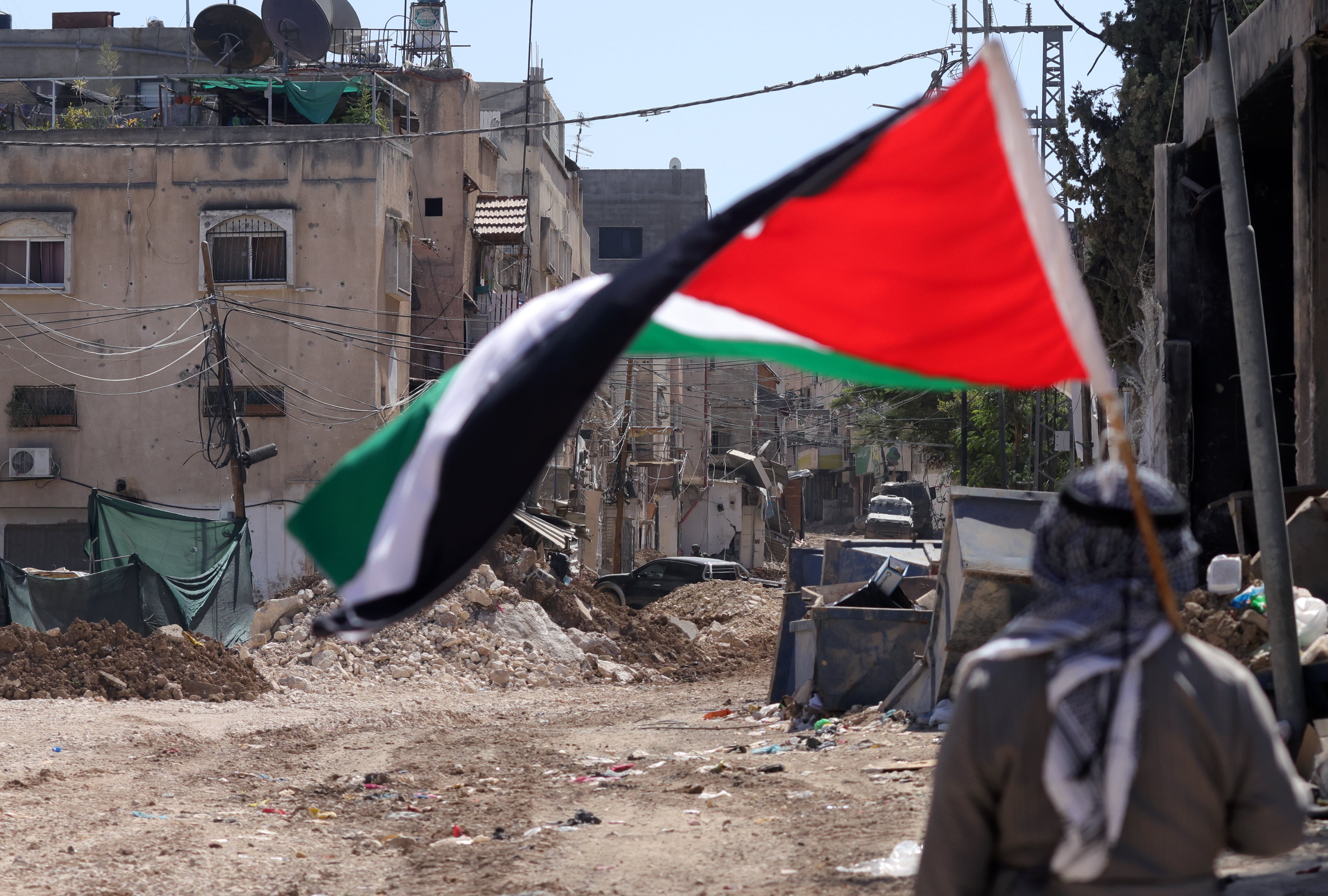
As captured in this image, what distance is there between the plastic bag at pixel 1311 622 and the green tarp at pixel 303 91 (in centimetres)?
2807

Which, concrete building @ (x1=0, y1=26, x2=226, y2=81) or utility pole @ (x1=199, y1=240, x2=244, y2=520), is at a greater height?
concrete building @ (x1=0, y1=26, x2=226, y2=81)

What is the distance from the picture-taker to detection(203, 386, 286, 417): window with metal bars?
28875 mm

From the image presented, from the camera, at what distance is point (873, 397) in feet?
166

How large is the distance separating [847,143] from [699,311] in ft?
2.30

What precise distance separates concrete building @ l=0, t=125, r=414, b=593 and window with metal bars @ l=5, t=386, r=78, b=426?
0.05 m

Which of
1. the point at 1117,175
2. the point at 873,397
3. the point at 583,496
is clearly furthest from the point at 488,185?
the point at 1117,175

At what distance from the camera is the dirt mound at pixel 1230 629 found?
832 centimetres

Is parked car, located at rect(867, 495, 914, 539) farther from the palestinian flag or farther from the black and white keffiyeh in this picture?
the black and white keffiyeh

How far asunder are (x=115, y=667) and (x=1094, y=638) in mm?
17435

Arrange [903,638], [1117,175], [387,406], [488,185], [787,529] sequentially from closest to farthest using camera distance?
1. [903,638]
2. [1117,175]
3. [387,406]
4. [488,185]
5. [787,529]

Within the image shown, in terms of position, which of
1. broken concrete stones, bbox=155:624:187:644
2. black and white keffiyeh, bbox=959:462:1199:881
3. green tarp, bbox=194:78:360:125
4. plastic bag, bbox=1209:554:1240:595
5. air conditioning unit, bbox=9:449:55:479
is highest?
green tarp, bbox=194:78:360:125

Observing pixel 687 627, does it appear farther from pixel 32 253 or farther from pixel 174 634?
pixel 32 253

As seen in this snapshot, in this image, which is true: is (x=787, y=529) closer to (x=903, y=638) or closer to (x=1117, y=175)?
(x=1117, y=175)

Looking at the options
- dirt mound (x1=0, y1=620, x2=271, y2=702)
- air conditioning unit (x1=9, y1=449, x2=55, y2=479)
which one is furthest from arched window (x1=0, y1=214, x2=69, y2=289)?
dirt mound (x1=0, y1=620, x2=271, y2=702)
